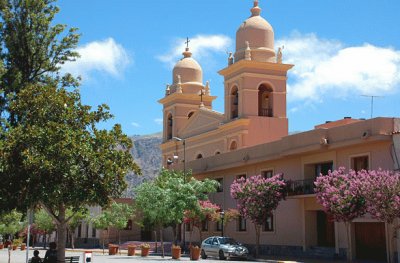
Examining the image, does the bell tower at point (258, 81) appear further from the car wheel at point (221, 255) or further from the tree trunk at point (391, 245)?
the tree trunk at point (391, 245)

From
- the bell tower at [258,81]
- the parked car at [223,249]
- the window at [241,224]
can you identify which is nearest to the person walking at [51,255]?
the parked car at [223,249]

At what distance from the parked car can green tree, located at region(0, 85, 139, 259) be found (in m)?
15.8

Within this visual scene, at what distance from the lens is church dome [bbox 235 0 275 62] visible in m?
52.9

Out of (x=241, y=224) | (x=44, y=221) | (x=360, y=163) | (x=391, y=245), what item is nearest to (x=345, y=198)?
(x=391, y=245)

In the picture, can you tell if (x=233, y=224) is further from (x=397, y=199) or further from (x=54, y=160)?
(x=54, y=160)

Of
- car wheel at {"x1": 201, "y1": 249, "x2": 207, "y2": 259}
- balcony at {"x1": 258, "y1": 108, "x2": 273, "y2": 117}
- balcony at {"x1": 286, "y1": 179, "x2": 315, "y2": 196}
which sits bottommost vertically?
car wheel at {"x1": 201, "y1": 249, "x2": 207, "y2": 259}

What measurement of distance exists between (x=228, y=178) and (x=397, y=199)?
73.5ft

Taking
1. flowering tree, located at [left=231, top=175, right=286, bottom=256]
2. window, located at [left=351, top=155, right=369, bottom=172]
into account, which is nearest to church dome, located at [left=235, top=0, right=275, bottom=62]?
flowering tree, located at [left=231, top=175, right=286, bottom=256]

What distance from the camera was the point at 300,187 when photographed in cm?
3753

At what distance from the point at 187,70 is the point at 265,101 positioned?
46.0ft

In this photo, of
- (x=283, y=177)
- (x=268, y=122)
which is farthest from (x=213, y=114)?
(x=283, y=177)

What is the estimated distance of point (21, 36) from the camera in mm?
26719

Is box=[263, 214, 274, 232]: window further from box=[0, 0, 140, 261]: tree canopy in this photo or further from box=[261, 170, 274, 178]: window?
box=[0, 0, 140, 261]: tree canopy

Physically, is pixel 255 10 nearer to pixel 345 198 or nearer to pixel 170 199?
pixel 170 199
